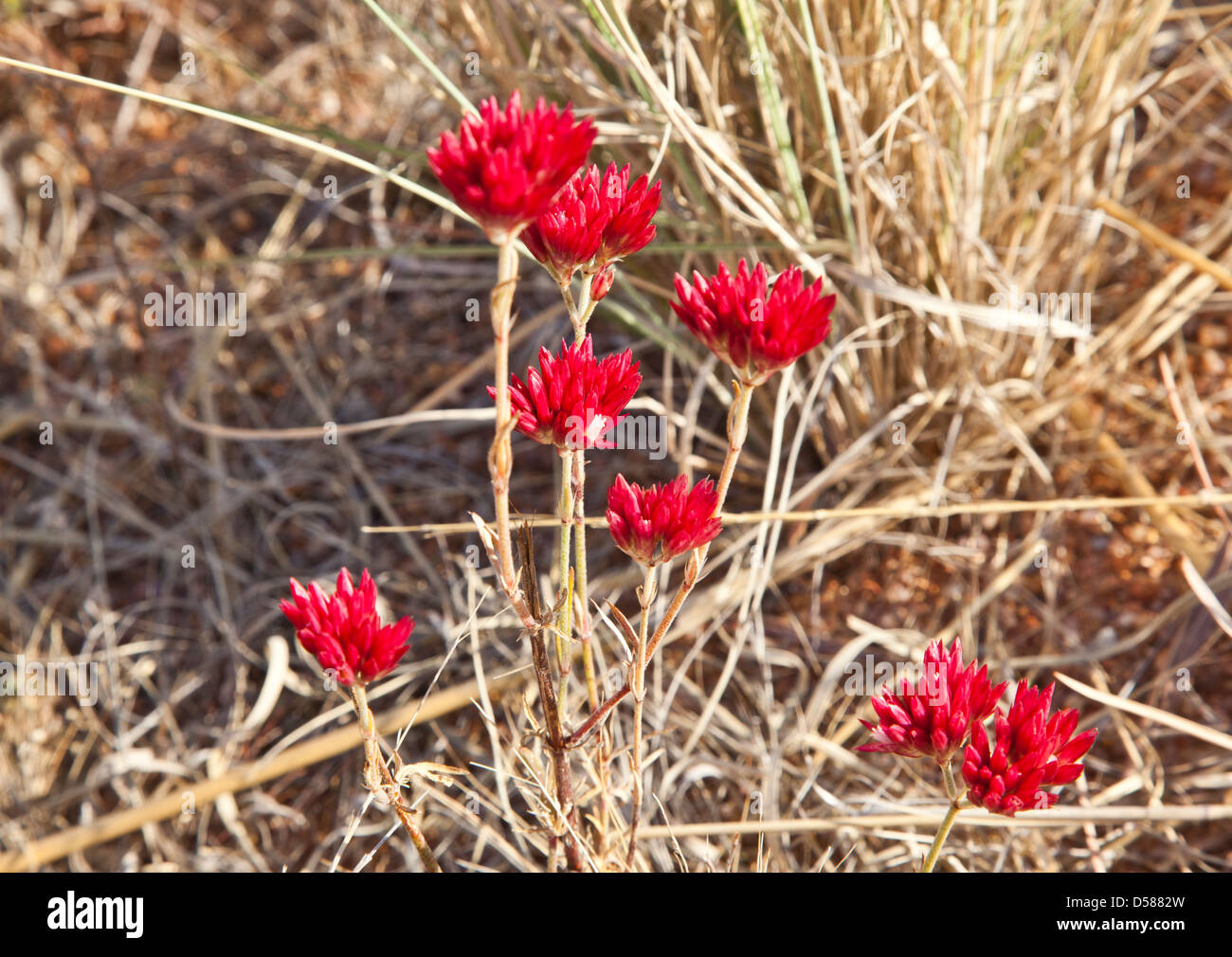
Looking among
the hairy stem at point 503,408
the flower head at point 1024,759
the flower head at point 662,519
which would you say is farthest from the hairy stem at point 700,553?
the flower head at point 1024,759

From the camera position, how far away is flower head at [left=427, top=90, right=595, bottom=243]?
633mm

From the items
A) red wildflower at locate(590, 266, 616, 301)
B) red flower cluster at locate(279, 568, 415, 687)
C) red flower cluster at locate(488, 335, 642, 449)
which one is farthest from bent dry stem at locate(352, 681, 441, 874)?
red wildflower at locate(590, 266, 616, 301)

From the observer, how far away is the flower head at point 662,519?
2.48 ft

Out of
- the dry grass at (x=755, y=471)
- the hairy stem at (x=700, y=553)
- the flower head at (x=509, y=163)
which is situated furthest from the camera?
the dry grass at (x=755, y=471)

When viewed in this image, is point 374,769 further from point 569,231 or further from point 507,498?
point 569,231

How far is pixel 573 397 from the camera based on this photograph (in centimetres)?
74

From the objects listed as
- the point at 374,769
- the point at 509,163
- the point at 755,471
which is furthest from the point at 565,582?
the point at 755,471

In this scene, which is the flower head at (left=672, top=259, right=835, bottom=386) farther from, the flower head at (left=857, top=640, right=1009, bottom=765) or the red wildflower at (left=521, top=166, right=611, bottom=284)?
the flower head at (left=857, top=640, right=1009, bottom=765)

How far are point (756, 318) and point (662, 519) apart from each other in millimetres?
156

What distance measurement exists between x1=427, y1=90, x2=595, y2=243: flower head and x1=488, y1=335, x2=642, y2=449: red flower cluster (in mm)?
123

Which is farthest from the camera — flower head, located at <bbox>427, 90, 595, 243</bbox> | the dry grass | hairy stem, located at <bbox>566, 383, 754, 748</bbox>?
the dry grass

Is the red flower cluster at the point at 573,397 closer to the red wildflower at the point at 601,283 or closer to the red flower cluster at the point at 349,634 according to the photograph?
the red wildflower at the point at 601,283

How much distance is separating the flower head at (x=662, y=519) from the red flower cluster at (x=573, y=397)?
5cm
